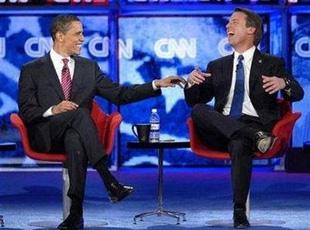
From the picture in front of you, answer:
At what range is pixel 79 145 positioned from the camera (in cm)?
507

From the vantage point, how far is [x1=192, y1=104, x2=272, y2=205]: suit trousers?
5121 millimetres

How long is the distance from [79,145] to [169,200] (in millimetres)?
1865

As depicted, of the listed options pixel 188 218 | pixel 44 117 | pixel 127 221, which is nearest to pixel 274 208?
pixel 188 218

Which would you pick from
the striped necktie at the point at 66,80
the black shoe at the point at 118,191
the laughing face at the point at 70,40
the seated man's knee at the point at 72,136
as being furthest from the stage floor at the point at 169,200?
the laughing face at the point at 70,40

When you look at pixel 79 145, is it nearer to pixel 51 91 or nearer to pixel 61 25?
pixel 51 91

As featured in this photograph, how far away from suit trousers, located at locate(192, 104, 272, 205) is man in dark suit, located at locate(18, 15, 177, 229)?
34cm

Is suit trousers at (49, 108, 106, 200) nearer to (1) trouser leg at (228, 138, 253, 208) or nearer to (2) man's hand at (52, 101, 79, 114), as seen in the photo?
(2) man's hand at (52, 101, 79, 114)

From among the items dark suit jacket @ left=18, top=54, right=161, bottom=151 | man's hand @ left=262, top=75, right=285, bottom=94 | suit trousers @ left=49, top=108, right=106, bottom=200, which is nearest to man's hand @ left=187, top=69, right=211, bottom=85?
dark suit jacket @ left=18, top=54, right=161, bottom=151

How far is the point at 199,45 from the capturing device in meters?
8.99

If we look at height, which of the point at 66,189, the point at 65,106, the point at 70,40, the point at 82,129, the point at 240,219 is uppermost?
the point at 70,40

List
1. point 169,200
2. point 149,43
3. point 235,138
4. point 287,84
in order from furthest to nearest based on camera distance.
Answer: point 149,43 < point 169,200 < point 287,84 < point 235,138

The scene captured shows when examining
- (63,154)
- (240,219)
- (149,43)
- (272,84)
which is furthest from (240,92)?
(149,43)

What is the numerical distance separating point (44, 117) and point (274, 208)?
2.02 meters

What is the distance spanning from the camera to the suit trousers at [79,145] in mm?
5031
